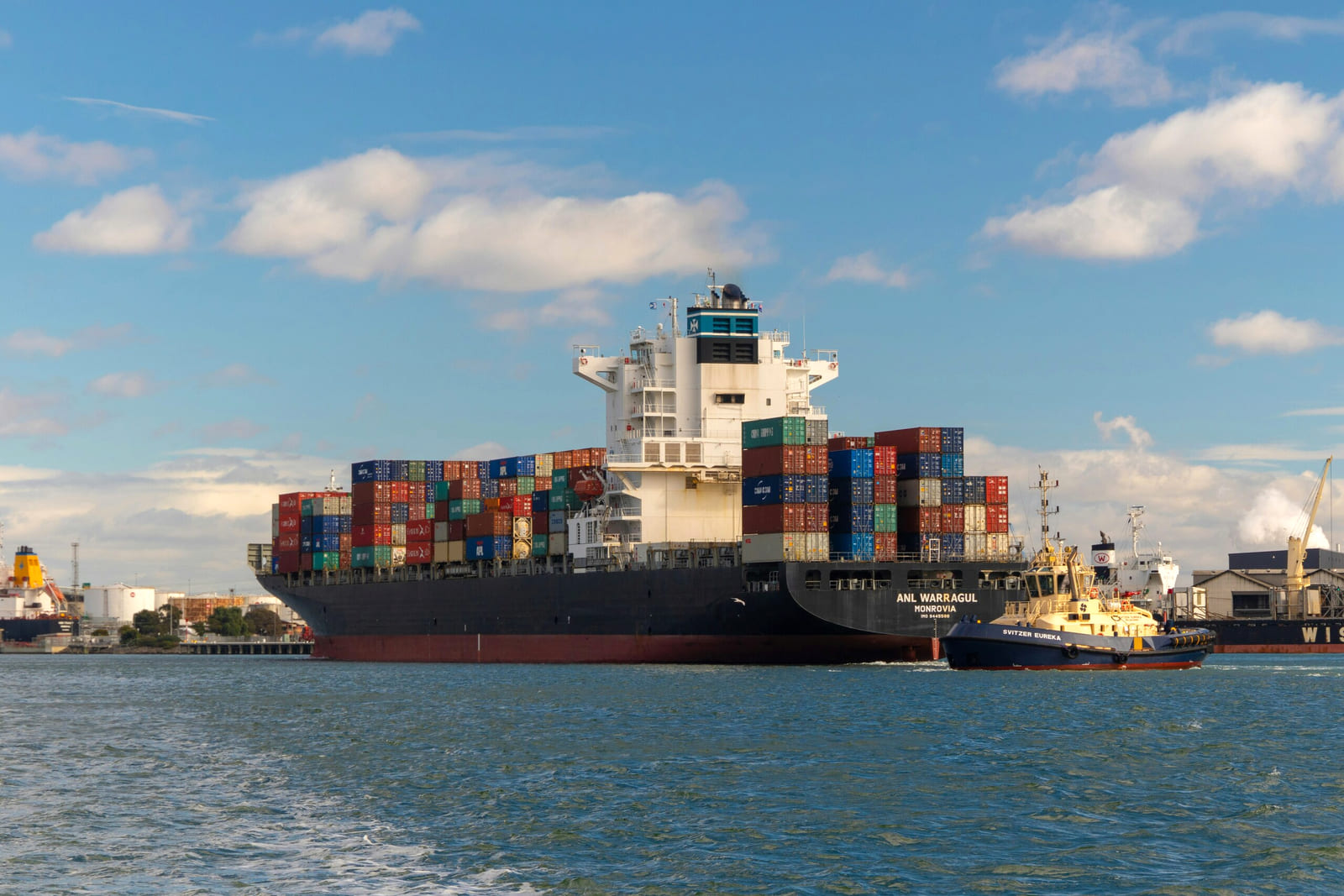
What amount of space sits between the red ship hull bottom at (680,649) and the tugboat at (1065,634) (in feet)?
15.0

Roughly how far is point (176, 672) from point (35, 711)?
141 ft

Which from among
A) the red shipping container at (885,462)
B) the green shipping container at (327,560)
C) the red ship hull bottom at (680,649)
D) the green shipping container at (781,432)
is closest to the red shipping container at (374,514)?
the green shipping container at (327,560)

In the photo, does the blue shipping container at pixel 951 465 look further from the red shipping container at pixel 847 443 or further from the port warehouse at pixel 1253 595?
the port warehouse at pixel 1253 595

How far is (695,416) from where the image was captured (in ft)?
244

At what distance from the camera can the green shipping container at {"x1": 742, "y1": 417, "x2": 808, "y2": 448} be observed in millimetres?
64000

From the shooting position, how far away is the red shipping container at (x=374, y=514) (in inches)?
3652

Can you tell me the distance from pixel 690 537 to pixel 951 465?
1405cm

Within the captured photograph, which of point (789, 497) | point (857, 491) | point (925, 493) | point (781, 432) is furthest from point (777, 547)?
point (925, 493)

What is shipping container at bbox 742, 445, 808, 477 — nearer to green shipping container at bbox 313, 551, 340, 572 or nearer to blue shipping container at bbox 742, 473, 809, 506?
blue shipping container at bbox 742, 473, 809, 506

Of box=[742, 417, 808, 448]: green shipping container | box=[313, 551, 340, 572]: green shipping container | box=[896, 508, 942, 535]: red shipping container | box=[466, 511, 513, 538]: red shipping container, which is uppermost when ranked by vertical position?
box=[742, 417, 808, 448]: green shipping container

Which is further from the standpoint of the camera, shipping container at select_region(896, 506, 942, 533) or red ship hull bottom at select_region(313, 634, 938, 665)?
shipping container at select_region(896, 506, 942, 533)

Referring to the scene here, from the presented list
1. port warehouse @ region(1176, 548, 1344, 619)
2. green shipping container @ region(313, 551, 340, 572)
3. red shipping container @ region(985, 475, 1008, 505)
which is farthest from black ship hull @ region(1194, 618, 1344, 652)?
green shipping container @ region(313, 551, 340, 572)

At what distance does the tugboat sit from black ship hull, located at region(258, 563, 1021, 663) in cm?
307

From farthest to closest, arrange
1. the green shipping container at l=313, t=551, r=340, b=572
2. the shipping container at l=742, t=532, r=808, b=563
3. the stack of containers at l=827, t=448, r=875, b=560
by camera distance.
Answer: the green shipping container at l=313, t=551, r=340, b=572 < the stack of containers at l=827, t=448, r=875, b=560 < the shipping container at l=742, t=532, r=808, b=563
